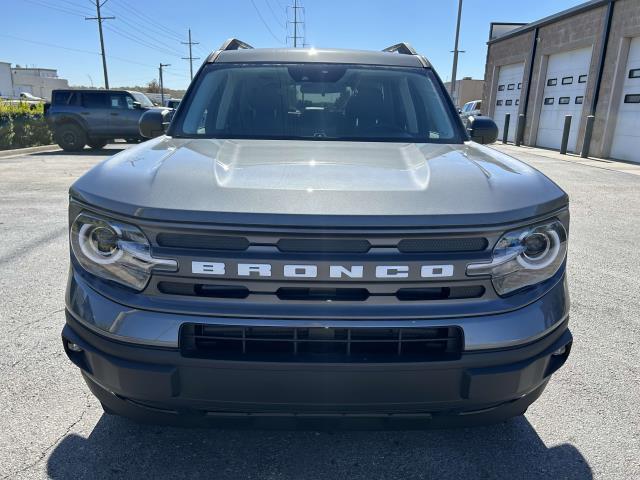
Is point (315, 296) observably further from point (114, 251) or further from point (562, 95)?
point (562, 95)

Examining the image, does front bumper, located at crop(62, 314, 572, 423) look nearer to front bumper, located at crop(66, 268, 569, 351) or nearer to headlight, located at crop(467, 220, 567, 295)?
front bumper, located at crop(66, 268, 569, 351)

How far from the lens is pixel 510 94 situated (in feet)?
74.3

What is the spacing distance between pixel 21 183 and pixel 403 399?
975 centimetres

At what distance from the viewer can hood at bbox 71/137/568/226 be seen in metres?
1.58

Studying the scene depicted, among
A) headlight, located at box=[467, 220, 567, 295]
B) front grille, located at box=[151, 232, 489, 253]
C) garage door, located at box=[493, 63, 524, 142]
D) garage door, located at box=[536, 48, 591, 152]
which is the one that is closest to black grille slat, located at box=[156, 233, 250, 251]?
front grille, located at box=[151, 232, 489, 253]

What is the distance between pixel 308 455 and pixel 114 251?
48.6 inches

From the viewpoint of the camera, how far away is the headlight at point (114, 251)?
5.32 ft

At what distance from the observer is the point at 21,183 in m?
9.21

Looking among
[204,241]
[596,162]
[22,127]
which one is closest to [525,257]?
[204,241]

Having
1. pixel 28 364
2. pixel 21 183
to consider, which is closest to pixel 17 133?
pixel 21 183

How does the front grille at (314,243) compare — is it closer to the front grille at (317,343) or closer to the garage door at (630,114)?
the front grille at (317,343)

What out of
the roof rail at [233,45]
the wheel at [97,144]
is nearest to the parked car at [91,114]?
the wheel at [97,144]

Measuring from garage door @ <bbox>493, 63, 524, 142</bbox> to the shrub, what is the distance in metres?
18.7

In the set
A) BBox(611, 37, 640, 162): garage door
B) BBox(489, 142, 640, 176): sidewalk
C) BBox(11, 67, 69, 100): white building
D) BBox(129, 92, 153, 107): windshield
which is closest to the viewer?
BBox(489, 142, 640, 176): sidewalk
